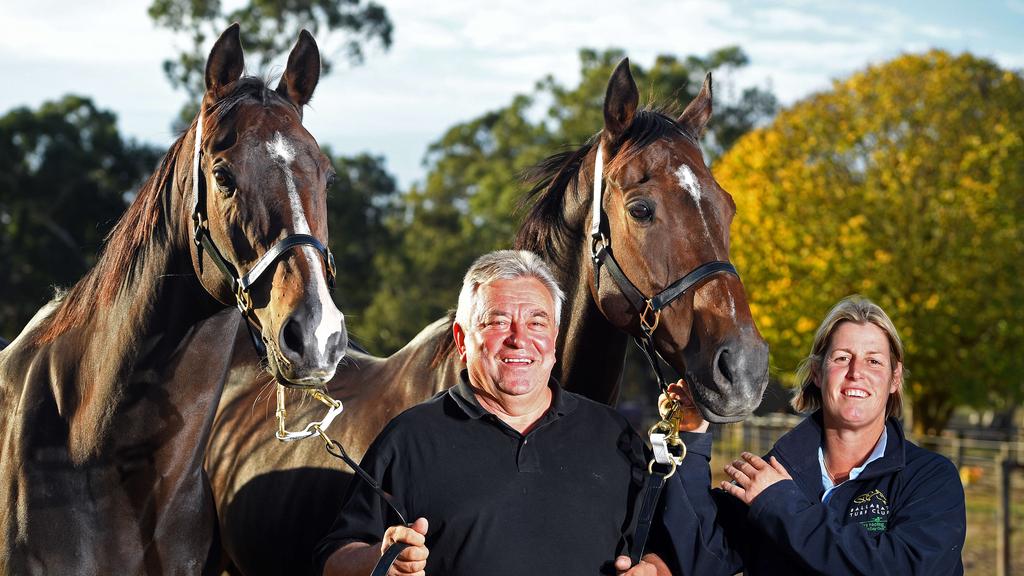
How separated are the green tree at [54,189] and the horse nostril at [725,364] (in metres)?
20.8

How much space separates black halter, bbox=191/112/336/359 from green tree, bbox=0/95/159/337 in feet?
65.5

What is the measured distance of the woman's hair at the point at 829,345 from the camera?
279cm

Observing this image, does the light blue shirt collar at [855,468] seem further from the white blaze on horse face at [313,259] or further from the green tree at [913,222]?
the green tree at [913,222]

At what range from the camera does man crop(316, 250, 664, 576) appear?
237 cm

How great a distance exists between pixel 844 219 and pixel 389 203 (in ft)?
76.5

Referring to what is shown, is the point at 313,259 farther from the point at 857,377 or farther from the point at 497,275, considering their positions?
the point at 857,377

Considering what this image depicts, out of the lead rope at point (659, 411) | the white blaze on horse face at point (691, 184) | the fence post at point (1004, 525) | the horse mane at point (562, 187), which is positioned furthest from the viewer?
the fence post at point (1004, 525)

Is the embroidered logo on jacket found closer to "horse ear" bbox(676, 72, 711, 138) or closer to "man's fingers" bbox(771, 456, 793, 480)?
"man's fingers" bbox(771, 456, 793, 480)

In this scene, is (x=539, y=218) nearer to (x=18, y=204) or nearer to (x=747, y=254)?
(x=747, y=254)

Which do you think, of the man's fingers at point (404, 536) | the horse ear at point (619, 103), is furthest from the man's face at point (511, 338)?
the horse ear at point (619, 103)

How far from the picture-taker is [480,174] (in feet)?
122

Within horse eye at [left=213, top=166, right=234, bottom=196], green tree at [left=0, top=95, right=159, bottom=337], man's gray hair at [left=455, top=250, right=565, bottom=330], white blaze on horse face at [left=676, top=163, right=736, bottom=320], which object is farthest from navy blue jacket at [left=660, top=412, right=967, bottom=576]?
green tree at [left=0, top=95, right=159, bottom=337]

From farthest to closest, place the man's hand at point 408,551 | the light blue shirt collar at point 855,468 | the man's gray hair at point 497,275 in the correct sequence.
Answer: the light blue shirt collar at point 855,468 < the man's gray hair at point 497,275 < the man's hand at point 408,551

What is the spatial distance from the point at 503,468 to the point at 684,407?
829mm
